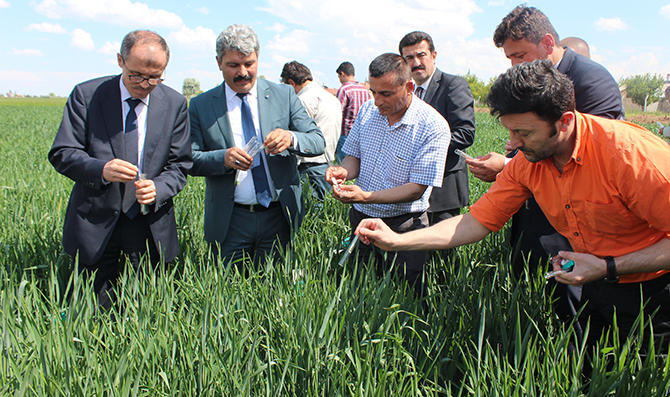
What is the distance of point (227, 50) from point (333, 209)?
1.57 meters

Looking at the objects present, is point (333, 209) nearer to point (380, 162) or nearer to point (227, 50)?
point (380, 162)

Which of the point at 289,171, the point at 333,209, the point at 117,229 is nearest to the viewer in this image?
the point at 117,229

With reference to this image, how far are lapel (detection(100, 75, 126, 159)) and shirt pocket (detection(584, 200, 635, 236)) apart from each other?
2014 mm

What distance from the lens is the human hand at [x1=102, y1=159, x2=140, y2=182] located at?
1.84 m

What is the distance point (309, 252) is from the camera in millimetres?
2312

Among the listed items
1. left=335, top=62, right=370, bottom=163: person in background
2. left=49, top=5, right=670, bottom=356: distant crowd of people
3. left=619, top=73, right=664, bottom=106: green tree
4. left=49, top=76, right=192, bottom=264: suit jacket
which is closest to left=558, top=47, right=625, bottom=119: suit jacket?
left=49, top=5, right=670, bottom=356: distant crowd of people

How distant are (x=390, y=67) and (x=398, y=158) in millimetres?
476

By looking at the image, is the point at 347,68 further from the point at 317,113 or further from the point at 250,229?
the point at 250,229

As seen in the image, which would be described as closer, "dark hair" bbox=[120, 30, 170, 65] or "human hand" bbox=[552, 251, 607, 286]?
"human hand" bbox=[552, 251, 607, 286]

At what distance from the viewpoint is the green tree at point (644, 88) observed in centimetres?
6669

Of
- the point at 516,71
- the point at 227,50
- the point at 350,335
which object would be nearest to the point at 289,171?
the point at 227,50

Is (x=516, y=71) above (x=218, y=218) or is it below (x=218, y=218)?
above

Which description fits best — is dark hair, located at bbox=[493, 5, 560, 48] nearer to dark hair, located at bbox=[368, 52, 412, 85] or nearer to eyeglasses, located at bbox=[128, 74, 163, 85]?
dark hair, located at bbox=[368, 52, 412, 85]

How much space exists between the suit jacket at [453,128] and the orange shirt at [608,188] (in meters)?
1.03
